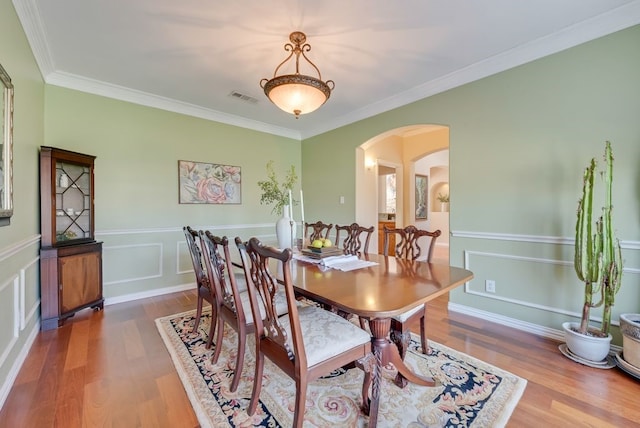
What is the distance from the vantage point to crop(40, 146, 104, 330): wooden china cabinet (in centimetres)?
254

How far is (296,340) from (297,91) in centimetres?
173

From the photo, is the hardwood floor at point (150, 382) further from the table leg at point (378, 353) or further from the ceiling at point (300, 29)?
the ceiling at point (300, 29)

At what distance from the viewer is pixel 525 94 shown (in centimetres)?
254

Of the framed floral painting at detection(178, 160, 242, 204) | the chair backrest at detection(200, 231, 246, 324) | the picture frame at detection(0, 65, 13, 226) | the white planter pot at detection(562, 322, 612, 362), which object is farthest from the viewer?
the framed floral painting at detection(178, 160, 242, 204)

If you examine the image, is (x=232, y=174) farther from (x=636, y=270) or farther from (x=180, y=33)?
(x=636, y=270)

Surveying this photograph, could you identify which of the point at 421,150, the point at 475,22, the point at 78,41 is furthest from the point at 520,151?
the point at 78,41

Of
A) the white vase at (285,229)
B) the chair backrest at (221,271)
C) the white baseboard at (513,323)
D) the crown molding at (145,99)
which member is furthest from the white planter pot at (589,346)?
the crown molding at (145,99)

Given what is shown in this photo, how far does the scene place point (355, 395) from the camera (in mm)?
1657

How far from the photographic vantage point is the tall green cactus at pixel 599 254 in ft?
6.38

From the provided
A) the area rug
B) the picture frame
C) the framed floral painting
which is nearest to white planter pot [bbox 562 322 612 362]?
the area rug

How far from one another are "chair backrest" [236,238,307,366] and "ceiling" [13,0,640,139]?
1.81 meters

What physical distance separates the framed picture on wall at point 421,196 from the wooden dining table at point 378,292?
4.82 m

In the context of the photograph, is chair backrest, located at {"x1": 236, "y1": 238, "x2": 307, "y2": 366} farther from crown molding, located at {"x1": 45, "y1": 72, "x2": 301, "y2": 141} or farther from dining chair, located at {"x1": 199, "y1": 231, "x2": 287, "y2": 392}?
crown molding, located at {"x1": 45, "y1": 72, "x2": 301, "y2": 141}

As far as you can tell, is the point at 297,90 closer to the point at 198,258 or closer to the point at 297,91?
the point at 297,91
